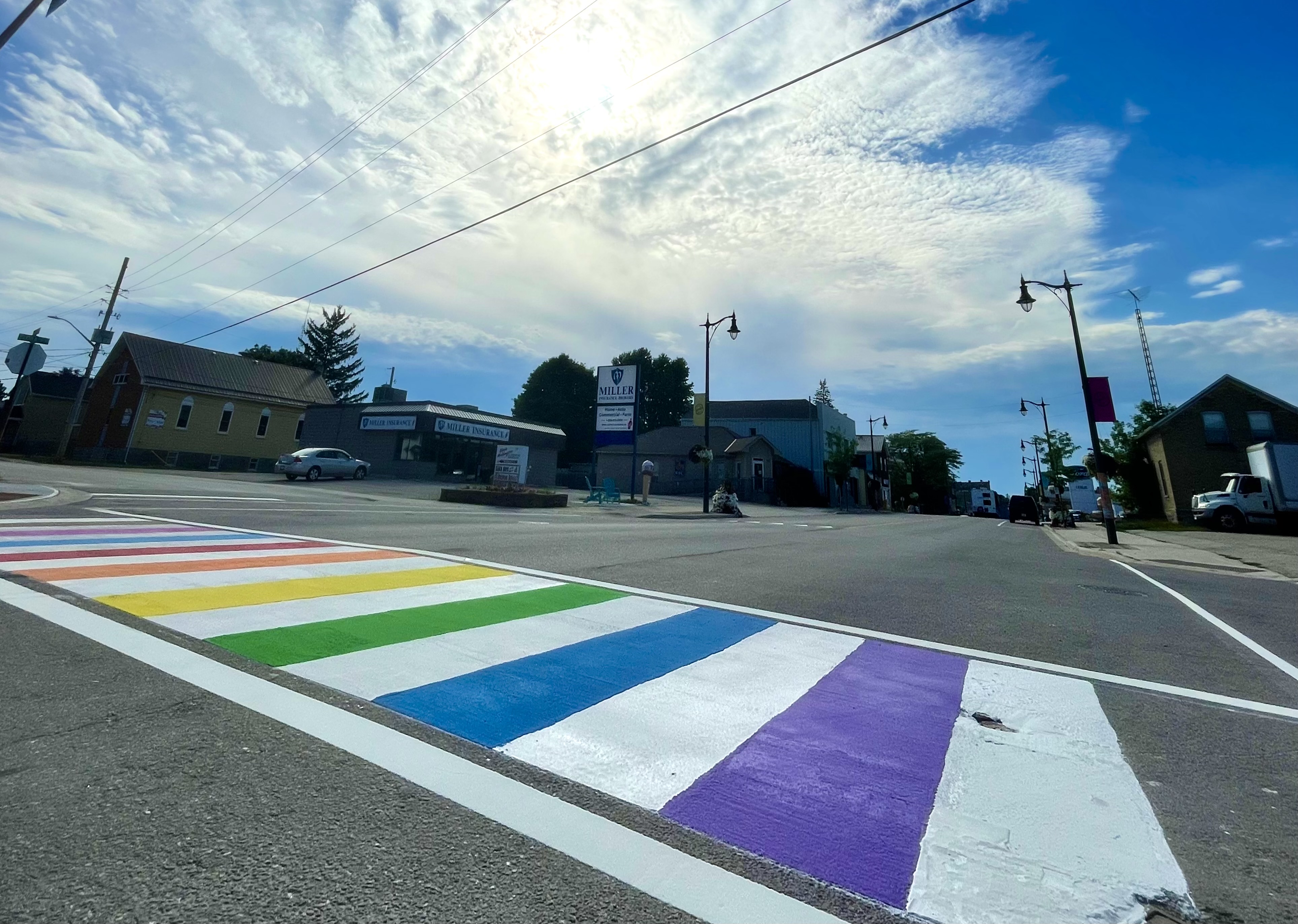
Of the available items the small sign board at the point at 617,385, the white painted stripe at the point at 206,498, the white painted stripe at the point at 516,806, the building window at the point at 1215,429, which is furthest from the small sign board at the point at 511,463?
the building window at the point at 1215,429

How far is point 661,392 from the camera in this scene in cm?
7600

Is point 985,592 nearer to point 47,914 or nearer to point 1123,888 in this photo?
point 1123,888

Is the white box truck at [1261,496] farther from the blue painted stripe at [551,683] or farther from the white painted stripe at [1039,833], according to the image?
the blue painted stripe at [551,683]

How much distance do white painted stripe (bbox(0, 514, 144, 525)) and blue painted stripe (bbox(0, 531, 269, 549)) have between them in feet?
6.24

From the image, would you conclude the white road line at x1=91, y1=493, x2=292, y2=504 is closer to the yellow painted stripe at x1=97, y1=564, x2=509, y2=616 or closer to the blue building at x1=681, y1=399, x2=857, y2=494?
the yellow painted stripe at x1=97, y1=564, x2=509, y2=616

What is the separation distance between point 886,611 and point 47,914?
235 inches

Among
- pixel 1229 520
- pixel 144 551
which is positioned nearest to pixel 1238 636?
pixel 144 551

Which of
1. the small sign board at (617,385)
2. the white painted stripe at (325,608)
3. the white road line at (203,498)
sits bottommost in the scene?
the white painted stripe at (325,608)

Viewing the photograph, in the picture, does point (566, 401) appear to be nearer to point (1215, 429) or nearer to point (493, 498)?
point (493, 498)

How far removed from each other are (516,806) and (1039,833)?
1.85 metres

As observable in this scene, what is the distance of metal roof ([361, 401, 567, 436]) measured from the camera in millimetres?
35812

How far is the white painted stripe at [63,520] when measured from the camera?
8.68 m

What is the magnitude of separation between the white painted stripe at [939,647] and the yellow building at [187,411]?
3925 cm

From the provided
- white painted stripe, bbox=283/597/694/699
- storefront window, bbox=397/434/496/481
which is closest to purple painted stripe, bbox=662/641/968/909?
white painted stripe, bbox=283/597/694/699
